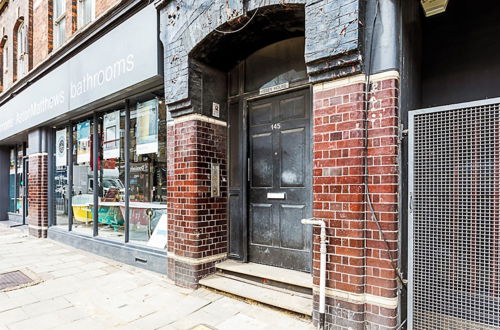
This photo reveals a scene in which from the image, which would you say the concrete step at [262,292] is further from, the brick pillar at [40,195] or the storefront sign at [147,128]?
the brick pillar at [40,195]

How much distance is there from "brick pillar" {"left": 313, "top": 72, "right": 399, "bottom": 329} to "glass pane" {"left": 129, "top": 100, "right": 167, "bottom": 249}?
311cm

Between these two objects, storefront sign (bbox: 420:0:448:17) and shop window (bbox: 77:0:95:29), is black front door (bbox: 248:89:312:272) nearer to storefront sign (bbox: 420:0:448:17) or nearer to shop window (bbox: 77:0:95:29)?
storefront sign (bbox: 420:0:448:17)

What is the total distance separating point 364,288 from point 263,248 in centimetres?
170

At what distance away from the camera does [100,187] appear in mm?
6484

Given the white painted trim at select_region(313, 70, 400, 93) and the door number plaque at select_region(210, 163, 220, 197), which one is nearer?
the white painted trim at select_region(313, 70, 400, 93)

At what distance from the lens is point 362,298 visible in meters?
2.59

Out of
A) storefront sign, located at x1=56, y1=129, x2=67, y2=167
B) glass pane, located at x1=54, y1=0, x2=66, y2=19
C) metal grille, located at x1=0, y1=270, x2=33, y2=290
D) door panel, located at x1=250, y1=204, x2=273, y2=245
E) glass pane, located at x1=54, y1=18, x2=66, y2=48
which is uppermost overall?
glass pane, located at x1=54, y1=0, x2=66, y2=19

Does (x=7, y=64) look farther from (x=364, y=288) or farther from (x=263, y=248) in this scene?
(x=364, y=288)

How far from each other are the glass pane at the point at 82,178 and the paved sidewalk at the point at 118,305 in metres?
1.82

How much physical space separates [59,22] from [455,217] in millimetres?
9373

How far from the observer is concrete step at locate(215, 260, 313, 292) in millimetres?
3389

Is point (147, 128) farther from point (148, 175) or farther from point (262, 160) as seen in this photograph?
point (262, 160)

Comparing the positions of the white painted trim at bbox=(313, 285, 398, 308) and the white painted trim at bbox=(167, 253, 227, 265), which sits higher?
the white painted trim at bbox=(313, 285, 398, 308)

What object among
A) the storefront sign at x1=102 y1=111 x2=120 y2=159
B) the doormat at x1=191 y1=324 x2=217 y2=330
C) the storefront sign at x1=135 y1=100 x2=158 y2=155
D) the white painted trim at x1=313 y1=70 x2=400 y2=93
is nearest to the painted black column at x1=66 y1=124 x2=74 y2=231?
the storefront sign at x1=102 y1=111 x2=120 y2=159
